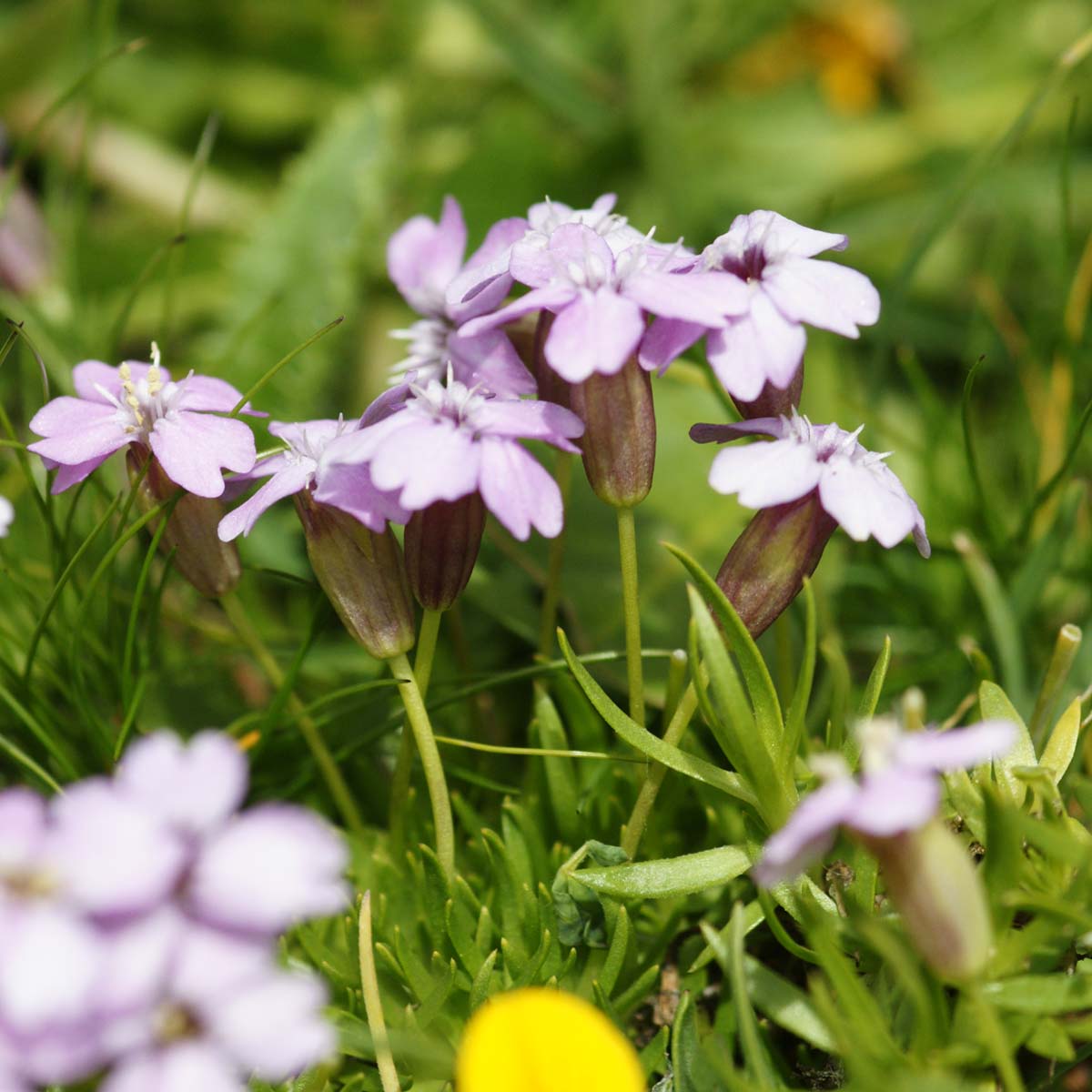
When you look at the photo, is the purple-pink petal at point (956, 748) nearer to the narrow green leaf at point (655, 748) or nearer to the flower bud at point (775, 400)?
the narrow green leaf at point (655, 748)

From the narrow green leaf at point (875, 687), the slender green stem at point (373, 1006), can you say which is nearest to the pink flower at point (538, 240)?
the narrow green leaf at point (875, 687)

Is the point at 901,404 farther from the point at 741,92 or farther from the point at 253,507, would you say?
the point at 253,507

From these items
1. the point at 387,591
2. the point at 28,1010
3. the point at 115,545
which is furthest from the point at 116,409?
the point at 28,1010

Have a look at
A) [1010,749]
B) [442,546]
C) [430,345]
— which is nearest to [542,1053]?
[442,546]

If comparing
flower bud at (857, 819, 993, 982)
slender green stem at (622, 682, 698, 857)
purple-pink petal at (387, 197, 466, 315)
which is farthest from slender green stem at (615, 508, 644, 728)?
purple-pink petal at (387, 197, 466, 315)

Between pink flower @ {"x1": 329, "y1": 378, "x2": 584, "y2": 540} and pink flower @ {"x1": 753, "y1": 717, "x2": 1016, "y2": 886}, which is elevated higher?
pink flower @ {"x1": 329, "y1": 378, "x2": 584, "y2": 540}

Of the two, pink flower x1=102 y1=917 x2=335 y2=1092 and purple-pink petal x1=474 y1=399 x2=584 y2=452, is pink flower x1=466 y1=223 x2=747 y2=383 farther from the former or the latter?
pink flower x1=102 y1=917 x2=335 y2=1092
